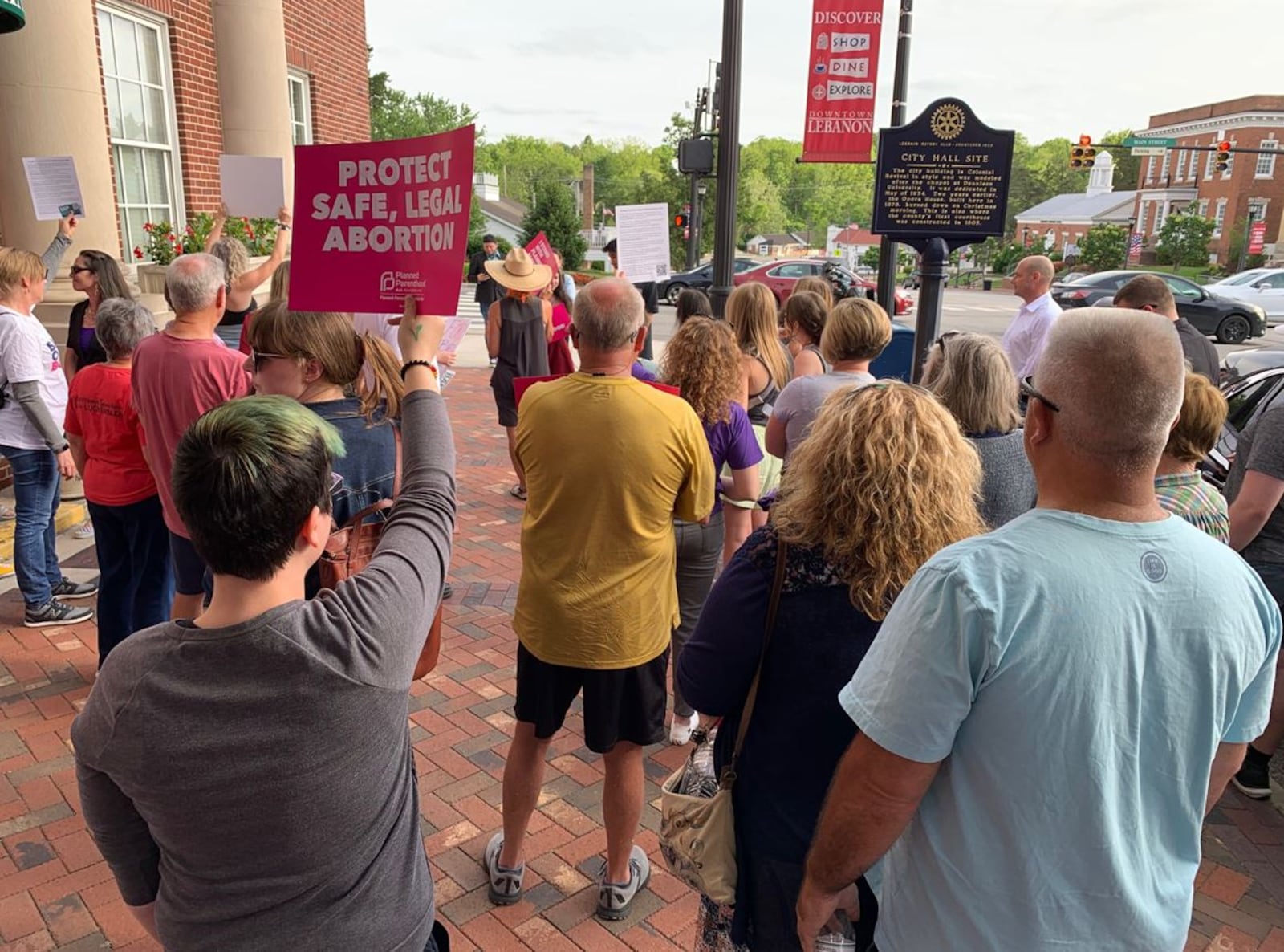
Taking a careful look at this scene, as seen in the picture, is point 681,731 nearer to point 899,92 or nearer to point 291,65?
point 899,92

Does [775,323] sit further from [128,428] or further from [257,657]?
[257,657]

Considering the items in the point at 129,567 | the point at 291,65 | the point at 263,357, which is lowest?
the point at 129,567

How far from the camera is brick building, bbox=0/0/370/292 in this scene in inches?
264

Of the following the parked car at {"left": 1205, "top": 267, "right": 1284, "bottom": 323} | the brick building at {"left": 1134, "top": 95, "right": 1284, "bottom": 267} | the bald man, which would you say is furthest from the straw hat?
the brick building at {"left": 1134, "top": 95, "right": 1284, "bottom": 267}

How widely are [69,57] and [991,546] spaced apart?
26.1 ft

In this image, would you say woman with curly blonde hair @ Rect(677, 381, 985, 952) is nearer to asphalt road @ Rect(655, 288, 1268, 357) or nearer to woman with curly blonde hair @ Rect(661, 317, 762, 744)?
woman with curly blonde hair @ Rect(661, 317, 762, 744)

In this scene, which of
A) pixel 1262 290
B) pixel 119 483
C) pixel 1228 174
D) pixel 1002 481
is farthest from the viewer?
pixel 1228 174

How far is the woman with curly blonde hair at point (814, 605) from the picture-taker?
1.81 m

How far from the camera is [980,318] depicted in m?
30.2

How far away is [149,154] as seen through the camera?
30.2 feet

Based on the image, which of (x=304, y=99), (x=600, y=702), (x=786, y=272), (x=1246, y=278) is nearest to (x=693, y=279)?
(x=786, y=272)

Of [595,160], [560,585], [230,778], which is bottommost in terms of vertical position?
[560,585]

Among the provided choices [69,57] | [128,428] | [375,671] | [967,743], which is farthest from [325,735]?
[69,57]

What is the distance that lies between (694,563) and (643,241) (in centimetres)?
421
